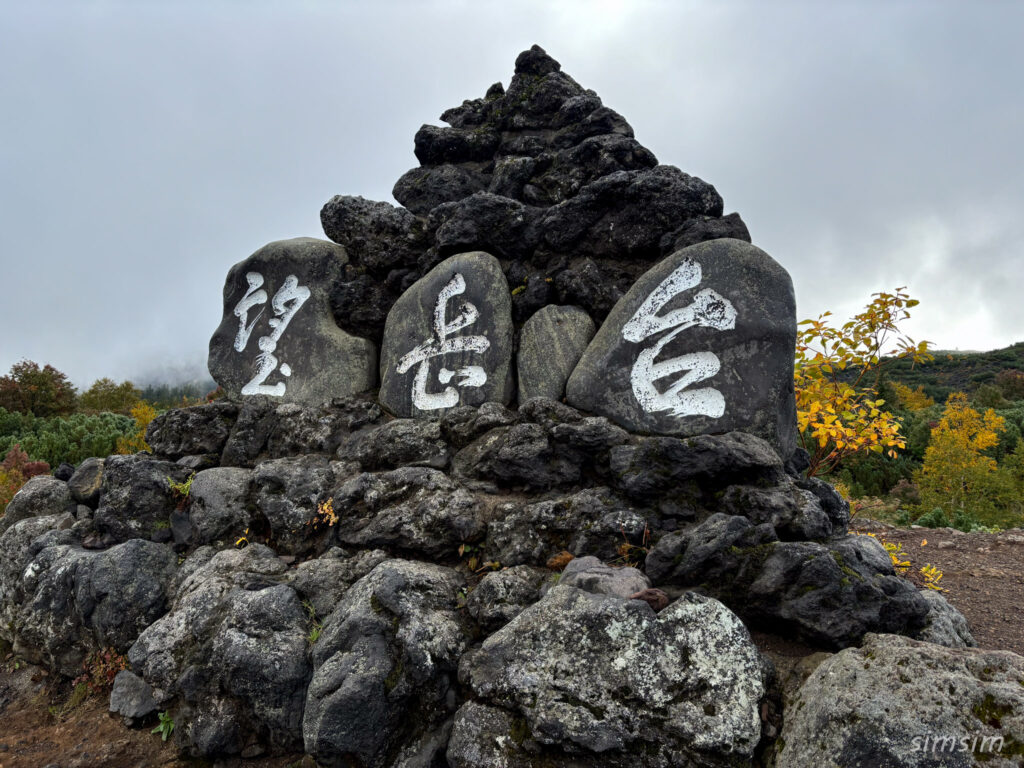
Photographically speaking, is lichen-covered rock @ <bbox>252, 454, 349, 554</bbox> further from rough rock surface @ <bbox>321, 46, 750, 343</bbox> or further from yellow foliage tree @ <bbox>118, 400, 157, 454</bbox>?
yellow foliage tree @ <bbox>118, 400, 157, 454</bbox>

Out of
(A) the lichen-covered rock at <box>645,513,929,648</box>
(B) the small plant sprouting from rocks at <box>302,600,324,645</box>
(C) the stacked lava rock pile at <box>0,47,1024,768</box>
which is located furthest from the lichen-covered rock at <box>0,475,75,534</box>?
(A) the lichen-covered rock at <box>645,513,929,648</box>

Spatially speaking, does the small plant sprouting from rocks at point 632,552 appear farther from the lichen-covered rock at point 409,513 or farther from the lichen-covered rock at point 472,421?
the lichen-covered rock at point 472,421

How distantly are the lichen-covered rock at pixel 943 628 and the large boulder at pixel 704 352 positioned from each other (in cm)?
135

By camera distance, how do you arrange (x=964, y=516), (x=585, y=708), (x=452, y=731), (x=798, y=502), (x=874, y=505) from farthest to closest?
(x=874, y=505) → (x=964, y=516) → (x=798, y=502) → (x=452, y=731) → (x=585, y=708)

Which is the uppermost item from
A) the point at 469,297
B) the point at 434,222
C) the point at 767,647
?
the point at 434,222

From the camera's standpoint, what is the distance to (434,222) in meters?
6.29

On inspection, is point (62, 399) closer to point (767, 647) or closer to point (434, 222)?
point (434, 222)

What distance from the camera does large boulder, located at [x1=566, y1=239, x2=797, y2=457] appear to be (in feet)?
14.0

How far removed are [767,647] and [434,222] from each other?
5089 millimetres

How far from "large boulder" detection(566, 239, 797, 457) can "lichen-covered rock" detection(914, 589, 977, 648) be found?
1348 millimetres

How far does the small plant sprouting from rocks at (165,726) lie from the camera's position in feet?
12.8

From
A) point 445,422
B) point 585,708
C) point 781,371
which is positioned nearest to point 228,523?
point 445,422

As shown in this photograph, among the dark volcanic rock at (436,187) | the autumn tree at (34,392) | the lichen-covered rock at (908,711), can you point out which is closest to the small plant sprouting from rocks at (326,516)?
the lichen-covered rock at (908,711)

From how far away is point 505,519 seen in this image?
4234 mm
